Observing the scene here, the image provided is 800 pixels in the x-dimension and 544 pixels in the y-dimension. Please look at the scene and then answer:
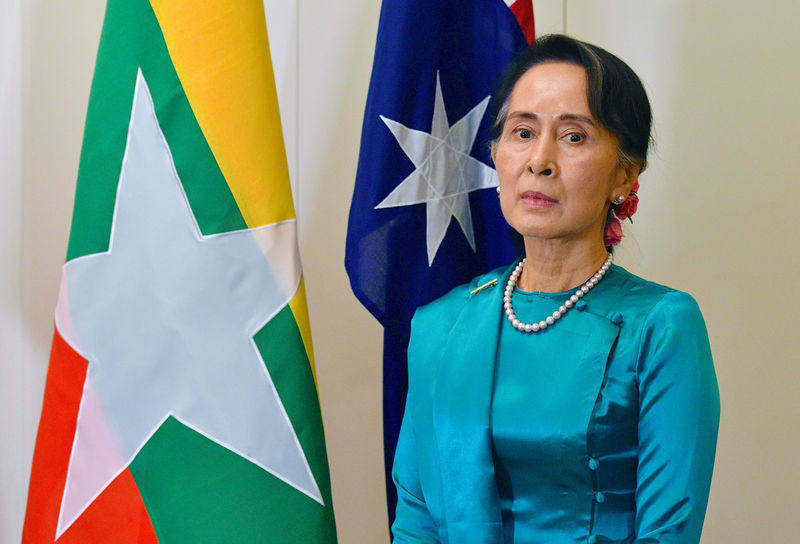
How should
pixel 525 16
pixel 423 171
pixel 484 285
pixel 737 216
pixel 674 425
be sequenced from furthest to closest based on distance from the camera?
pixel 737 216 < pixel 525 16 < pixel 423 171 < pixel 484 285 < pixel 674 425

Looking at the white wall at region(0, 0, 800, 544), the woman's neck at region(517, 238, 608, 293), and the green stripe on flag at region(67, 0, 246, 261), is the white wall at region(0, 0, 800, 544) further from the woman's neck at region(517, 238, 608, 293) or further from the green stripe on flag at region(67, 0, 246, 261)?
the woman's neck at region(517, 238, 608, 293)

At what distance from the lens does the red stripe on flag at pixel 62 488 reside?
139 cm

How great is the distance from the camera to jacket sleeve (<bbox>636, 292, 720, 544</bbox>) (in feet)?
3.52

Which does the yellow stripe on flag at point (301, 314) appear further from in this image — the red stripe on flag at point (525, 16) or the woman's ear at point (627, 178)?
the red stripe on flag at point (525, 16)

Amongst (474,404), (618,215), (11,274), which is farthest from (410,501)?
(11,274)

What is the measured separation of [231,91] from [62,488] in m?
0.68

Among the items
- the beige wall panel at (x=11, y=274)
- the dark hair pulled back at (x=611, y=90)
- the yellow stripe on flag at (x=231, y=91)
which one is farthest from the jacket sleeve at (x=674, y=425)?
the beige wall panel at (x=11, y=274)

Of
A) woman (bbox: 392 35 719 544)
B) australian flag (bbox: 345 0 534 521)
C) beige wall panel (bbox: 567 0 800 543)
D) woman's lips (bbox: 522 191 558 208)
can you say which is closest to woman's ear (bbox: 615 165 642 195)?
woman (bbox: 392 35 719 544)

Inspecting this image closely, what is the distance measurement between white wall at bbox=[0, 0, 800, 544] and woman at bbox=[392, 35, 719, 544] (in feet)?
2.52

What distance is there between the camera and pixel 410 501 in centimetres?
128

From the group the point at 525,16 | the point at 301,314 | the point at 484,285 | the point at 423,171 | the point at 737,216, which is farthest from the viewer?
the point at 737,216

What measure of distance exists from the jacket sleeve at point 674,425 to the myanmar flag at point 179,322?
0.55 metres

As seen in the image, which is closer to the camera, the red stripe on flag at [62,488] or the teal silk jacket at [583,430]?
the teal silk jacket at [583,430]

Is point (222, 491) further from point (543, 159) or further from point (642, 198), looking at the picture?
point (642, 198)
